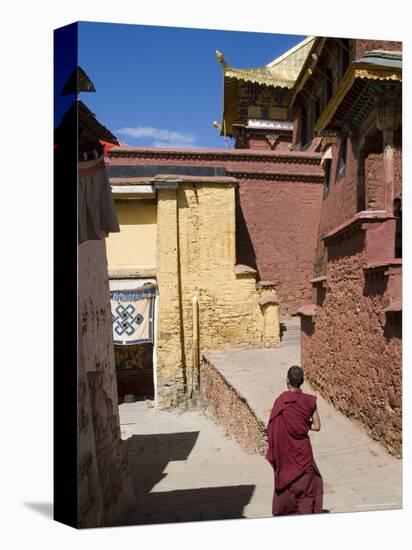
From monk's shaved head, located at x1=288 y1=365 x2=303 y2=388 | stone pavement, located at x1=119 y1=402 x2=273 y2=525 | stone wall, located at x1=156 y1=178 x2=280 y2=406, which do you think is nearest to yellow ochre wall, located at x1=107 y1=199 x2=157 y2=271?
stone wall, located at x1=156 y1=178 x2=280 y2=406

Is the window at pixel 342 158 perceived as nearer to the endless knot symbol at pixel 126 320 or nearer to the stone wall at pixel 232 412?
the stone wall at pixel 232 412

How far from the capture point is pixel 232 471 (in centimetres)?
520

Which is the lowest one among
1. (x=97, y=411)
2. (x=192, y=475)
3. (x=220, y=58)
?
(x=192, y=475)

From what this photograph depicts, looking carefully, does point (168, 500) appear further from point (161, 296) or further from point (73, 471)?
point (161, 296)

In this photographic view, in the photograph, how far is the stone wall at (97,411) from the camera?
14.1 feet

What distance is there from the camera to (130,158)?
8.73m

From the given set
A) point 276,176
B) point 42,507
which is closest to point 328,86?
point 276,176

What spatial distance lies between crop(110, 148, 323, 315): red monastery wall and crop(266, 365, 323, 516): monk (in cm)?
617

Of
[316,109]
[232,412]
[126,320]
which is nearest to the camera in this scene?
[232,412]

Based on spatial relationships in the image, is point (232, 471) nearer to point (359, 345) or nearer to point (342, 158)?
point (359, 345)

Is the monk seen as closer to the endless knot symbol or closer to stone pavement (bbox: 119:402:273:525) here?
stone pavement (bbox: 119:402:273:525)

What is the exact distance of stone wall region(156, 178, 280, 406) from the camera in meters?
9.35

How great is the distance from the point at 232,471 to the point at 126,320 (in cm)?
344

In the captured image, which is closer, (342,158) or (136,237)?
(342,158)
